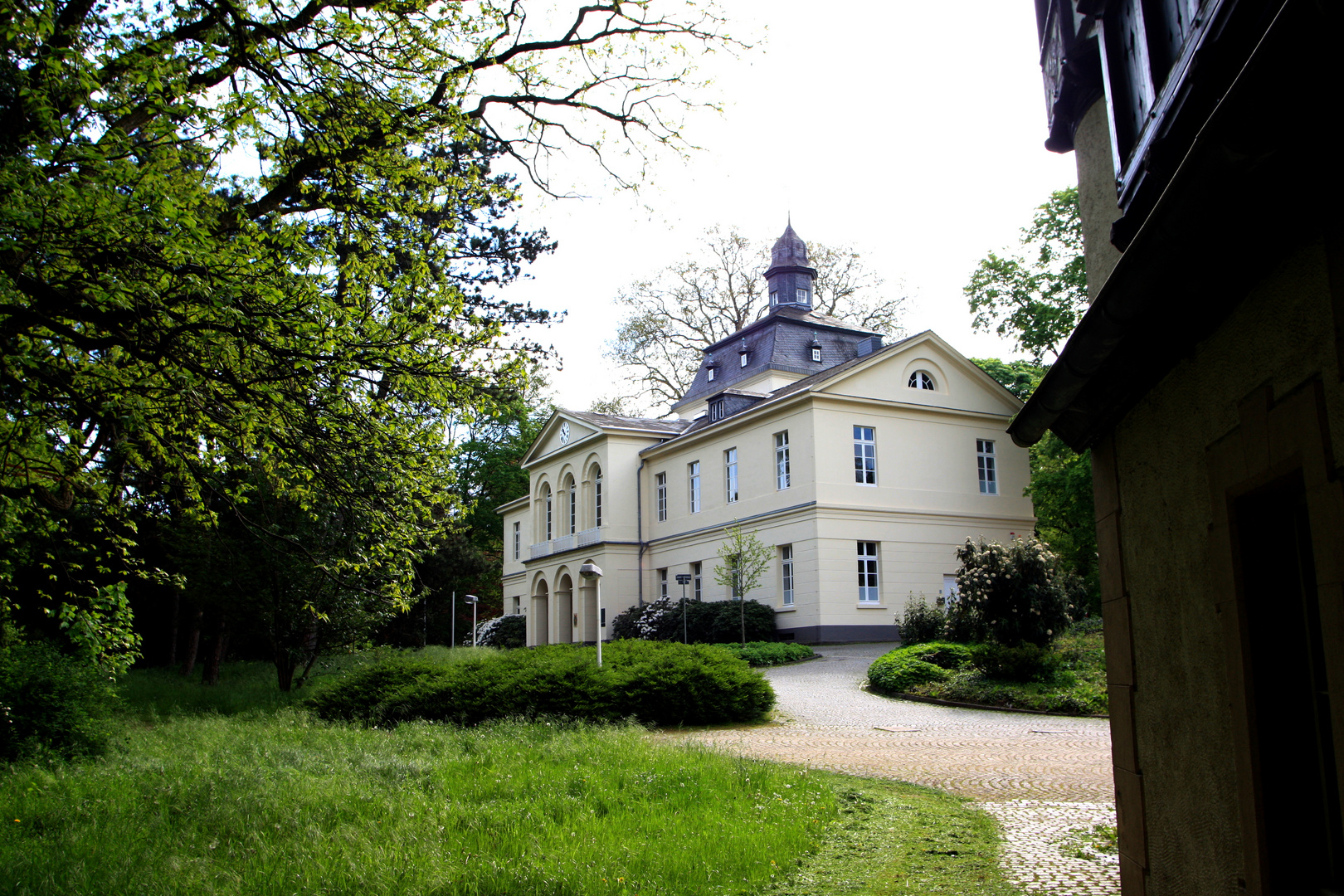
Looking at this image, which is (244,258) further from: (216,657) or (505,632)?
(505,632)

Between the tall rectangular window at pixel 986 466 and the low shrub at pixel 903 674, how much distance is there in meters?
17.0

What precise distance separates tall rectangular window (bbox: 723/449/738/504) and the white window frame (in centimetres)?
548

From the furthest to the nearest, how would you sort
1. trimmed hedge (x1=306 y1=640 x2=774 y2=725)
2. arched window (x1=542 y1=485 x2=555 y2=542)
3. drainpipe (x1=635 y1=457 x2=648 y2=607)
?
arched window (x1=542 y1=485 x2=555 y2=542) → drainpipe (x1=635 y1=457 x2=648 y2=607) → trimmed hedge (x1=306 y1=640 x2=774 y2=725)

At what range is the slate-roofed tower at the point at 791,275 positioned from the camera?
145ft

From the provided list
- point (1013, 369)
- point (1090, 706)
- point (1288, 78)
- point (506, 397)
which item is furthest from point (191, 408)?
point (1013, 369)

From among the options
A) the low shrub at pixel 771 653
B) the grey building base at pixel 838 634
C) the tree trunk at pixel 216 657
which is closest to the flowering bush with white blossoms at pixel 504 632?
the grey building base at pixel 838 634

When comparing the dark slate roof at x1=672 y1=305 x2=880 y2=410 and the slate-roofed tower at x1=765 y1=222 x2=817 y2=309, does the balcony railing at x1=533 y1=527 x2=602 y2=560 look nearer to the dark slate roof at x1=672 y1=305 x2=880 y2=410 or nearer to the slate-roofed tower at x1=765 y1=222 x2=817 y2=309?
the dark slate roof at x1=672 y1=305 x2=880 y2=410

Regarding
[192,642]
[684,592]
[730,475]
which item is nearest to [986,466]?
[730,475]

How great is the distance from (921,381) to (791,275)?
11.9 meters

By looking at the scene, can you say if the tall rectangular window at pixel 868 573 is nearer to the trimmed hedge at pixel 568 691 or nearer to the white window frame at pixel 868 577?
the white window frame at pixel 868 577

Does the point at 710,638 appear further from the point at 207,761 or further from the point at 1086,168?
the point at 1086,168

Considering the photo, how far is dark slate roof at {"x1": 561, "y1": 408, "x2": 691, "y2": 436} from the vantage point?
4106 centimetres

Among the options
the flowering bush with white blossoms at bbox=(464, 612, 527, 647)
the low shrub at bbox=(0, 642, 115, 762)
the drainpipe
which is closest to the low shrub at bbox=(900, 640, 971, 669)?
the low shrub at bbox=(0, 642, 115, 762)

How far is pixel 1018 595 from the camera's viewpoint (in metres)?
19.1
